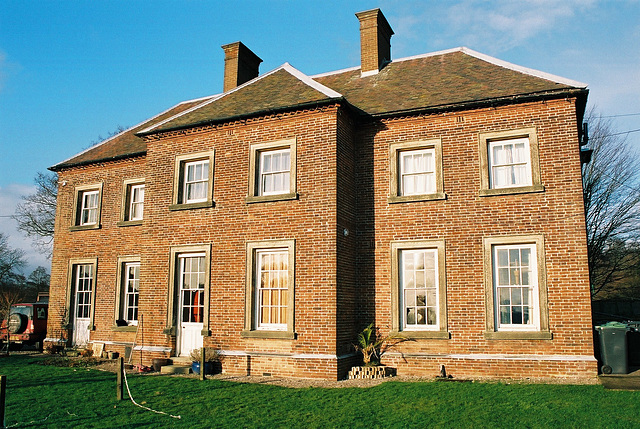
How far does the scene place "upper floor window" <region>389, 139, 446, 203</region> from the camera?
1386 cm

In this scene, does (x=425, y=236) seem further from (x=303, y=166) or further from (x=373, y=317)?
(x=303, y=166)

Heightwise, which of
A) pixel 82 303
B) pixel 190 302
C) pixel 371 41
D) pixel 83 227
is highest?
pixel 371 41

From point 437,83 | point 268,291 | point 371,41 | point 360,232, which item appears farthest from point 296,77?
point 268,291

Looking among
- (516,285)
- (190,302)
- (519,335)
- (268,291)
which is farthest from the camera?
(190,302)

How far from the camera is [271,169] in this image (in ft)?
47.4

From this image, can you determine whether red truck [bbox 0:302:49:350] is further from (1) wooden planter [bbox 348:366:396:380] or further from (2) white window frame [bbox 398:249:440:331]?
(2) white window frame [bbox 398:249:440:331]

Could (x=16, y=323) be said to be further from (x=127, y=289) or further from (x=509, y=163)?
(x=509, y=163)

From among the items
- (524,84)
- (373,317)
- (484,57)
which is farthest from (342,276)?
(484,57)

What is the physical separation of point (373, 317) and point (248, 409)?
17.0 feet

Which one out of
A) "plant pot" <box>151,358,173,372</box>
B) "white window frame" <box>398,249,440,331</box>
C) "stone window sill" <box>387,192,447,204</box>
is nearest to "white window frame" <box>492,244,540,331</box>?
"white window frame" <box>398,249,440,331</box>

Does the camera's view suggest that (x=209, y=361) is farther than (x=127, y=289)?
No

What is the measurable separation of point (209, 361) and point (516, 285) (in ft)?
26.7

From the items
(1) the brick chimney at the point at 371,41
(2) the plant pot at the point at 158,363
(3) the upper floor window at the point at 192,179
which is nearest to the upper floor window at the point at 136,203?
(3) the upper floor window at the point at 192,179

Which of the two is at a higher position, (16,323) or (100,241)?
(100,241)
